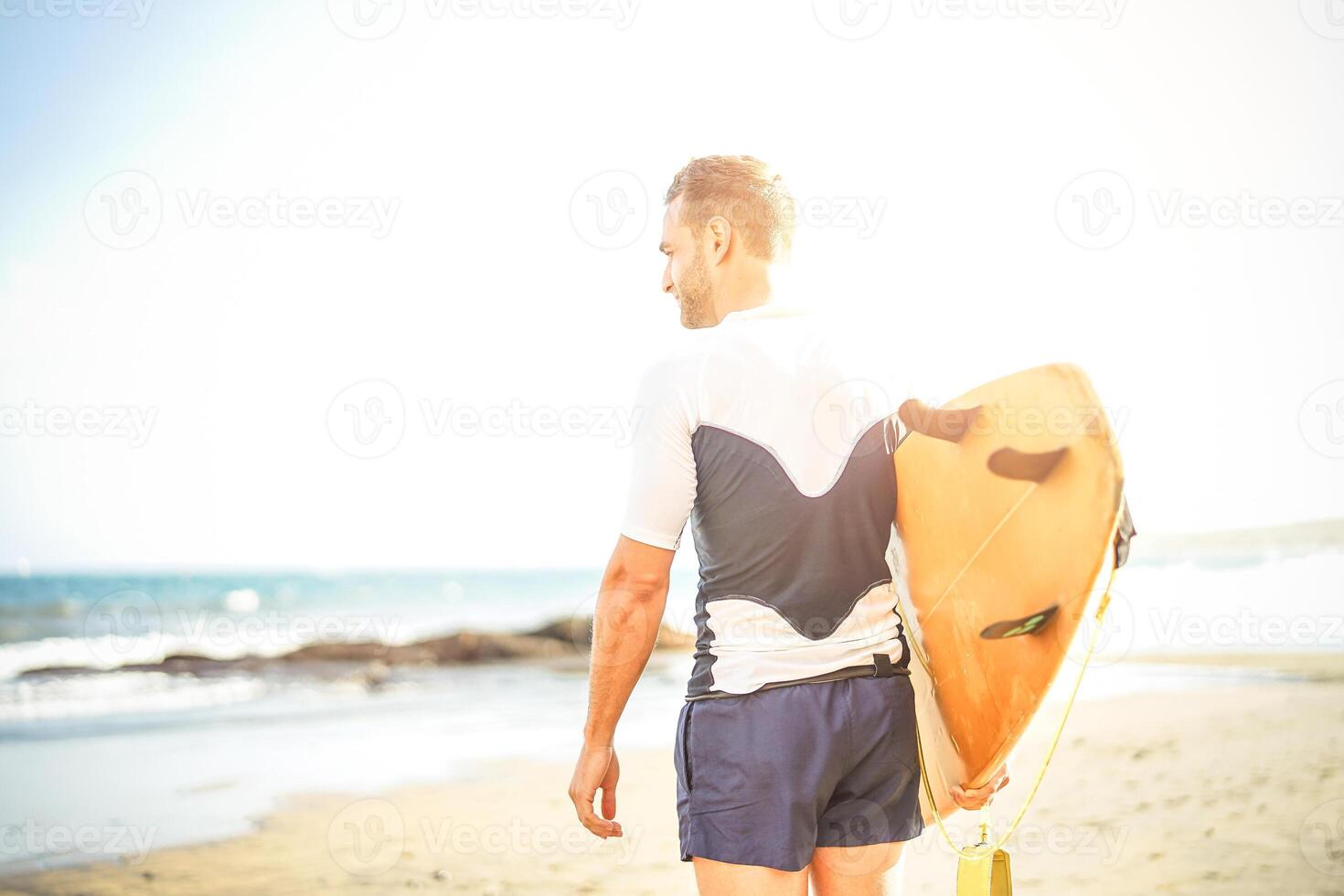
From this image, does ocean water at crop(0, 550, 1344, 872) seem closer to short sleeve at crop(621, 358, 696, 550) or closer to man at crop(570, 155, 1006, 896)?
man at crop(570, 155, 1006, 896)

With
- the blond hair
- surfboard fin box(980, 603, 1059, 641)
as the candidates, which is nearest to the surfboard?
surfboard fin box(980, 603, 1059, 641)

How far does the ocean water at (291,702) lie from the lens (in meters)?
6.02

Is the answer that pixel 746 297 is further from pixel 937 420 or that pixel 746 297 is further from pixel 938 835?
pixel 938 835

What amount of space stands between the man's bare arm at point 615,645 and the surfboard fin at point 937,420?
548mm

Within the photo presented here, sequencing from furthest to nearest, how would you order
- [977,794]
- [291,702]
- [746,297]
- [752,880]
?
[291,702] < [977,794] < [746,297] < [752,880]

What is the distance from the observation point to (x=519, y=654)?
13.4 metres

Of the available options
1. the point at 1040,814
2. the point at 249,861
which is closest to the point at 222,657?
the point at 249,861

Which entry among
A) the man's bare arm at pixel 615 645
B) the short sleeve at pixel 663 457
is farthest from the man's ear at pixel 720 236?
the man's bare arm at pixel 615 645

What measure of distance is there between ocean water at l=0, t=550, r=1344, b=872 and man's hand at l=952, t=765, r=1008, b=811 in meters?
0.32

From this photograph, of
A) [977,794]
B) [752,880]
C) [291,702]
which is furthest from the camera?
[291,702]

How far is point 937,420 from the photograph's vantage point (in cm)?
214

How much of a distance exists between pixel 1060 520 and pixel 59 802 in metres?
6.13

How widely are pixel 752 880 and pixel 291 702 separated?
9260 mm

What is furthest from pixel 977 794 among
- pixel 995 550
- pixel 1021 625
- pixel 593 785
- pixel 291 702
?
pixel 291 702
